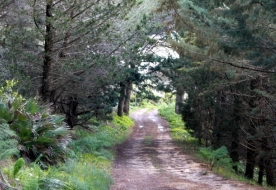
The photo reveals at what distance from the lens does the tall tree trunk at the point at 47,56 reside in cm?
1263

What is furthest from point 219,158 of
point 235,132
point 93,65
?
point 93,65

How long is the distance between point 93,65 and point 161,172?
13.9ft

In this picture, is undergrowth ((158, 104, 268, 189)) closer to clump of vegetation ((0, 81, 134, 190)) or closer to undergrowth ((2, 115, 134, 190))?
undergrowth ((2, 115, 134, 190))

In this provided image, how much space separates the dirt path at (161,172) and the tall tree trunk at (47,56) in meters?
3.52

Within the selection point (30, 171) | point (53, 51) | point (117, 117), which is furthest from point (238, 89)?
point (117, 117)

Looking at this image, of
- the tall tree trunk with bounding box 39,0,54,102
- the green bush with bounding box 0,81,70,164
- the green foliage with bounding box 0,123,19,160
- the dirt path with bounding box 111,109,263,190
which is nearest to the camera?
the green foliage with bounding box 0,123,19,160

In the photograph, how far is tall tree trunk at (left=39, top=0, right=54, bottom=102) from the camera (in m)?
12.6

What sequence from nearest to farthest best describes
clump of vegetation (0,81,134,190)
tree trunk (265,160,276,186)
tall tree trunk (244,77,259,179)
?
1. clump of vegetation (0,81,134,190)
2. tall tree trunk (244,77,259,179)
3. tree trunk (265,160,276,186)

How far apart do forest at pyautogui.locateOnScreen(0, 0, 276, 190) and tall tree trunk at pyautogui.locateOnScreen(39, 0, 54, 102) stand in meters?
0.03

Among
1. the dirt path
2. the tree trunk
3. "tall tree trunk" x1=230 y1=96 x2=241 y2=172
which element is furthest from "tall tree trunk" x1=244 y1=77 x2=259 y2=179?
the dirt path

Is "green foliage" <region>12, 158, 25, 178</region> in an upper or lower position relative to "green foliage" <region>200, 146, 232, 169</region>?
upper

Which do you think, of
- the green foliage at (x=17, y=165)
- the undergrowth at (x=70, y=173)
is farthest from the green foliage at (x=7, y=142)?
the green foliage at (x=17, y=165)

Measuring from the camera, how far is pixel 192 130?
2611 centimetres

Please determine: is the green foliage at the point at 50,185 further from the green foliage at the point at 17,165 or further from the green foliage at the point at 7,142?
the green foliage at the point at 7,142
